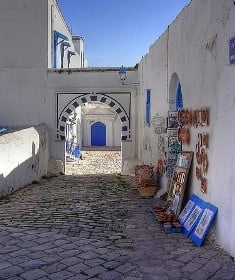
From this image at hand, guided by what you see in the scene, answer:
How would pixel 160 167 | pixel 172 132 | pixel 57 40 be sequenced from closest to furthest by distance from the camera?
1. pixel 172 132
2. pixel 160 167
3. pixel 57 40

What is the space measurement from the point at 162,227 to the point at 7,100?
31.8 ft

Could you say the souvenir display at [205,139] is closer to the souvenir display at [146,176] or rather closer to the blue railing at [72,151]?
the souvenir display at [146,176]

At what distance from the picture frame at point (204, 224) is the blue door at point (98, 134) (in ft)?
83.2

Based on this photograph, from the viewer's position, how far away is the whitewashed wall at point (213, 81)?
5215 mm

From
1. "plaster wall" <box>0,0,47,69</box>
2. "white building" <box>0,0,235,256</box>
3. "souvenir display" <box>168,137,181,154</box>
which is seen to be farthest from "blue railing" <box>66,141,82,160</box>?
"souvenir display" <box>168,137,181,154</box>

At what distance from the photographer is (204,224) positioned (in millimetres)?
Result: 5734

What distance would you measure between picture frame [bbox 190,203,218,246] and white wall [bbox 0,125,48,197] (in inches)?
204

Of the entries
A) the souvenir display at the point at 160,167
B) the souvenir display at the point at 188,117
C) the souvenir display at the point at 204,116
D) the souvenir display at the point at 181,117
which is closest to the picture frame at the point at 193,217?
the souvenir display at the point at 204,116

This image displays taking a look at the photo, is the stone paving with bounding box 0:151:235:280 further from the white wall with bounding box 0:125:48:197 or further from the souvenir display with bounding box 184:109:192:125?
the souvenir display with bounding box 184:109:192:125

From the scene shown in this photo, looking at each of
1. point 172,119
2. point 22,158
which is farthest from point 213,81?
point 22,158

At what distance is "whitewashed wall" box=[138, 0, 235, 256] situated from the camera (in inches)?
205

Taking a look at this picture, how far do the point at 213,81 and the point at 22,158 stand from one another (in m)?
6.62

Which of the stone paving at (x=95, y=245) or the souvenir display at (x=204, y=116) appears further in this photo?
the souvenir display at (x=204, y=116)

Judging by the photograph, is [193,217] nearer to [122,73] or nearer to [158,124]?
[158,124]
